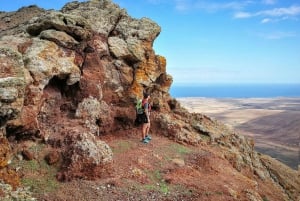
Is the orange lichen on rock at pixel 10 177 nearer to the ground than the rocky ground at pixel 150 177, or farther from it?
farther from it

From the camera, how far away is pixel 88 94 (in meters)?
25.8

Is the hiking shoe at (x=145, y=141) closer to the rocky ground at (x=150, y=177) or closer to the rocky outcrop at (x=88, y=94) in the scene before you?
the rocky ground at (x=150, y=177)

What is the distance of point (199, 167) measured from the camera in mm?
24109

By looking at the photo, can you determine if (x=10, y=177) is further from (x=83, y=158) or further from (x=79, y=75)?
(x=79, y=75)

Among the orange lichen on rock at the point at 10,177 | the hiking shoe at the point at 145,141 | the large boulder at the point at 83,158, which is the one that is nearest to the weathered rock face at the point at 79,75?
the large boulder at the point at 83,158

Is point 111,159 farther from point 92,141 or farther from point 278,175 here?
point 278,175

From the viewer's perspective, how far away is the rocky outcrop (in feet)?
62.0

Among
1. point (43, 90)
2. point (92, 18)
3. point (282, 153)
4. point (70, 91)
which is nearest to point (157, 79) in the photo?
point (92, 18)

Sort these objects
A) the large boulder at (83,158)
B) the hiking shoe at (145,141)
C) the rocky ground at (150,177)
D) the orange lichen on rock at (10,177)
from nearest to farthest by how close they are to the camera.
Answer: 1. the orange lichen on rock at (10,177)
2. the rocky ground at (150,177)
3. the large boulder at (83,158)
4. the hiking shoe at (145,141)

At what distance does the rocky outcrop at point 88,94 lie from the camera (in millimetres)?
18891

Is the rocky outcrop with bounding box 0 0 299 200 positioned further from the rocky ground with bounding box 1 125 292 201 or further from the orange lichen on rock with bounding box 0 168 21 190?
the rocky ground with bounding box 1 125 292 201

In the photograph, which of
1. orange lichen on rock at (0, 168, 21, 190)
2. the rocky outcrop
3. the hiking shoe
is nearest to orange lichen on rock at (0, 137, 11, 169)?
the rocky outcrop

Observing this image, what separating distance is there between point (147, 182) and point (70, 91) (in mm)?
9963

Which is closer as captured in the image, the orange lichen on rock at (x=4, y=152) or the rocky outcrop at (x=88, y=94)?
the orange lichen on rock at (x=4, y=152)
